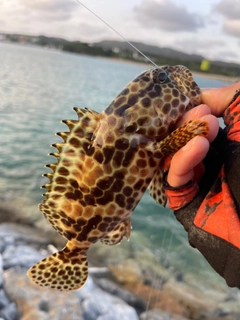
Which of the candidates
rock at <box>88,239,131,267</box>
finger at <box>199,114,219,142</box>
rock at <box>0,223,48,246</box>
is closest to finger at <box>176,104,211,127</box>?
finger at <box>199,114,219,142</box>

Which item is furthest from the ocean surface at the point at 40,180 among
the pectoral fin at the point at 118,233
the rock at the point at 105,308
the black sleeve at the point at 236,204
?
the rock at the point at 105,308

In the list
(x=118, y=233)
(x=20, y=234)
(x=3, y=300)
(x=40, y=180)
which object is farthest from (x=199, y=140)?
(x=40, y=180)

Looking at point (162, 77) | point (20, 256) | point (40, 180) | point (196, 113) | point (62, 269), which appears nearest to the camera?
point (196, 113)

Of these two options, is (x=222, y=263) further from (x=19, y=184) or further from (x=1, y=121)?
(x=1, y=121)

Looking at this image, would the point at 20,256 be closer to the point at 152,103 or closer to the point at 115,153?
the point at 115,153

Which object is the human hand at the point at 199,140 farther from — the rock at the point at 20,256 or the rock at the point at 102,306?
the rock at the point at 20,256

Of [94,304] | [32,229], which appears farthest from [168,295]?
[32,229]

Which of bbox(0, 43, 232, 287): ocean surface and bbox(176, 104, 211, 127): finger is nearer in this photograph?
bbox(176, 104, 211, 127): finger

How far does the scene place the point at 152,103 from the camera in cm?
267

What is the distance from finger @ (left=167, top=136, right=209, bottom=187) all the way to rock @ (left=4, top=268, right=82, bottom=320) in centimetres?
452

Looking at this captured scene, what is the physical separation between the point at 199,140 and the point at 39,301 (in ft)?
16.7

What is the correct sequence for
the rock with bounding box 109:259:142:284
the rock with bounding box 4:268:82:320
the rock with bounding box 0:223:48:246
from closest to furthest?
1. the rock with bounding box 4:268:82:320
2. the rock with bounding box 109:259:142:284
3. the rock with bounding box 0:223:48:246

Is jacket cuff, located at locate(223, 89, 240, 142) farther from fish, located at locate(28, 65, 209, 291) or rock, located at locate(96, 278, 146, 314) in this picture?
rock, located at locate(96, 278, 146, 314)

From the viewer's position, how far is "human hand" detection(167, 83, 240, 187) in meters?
2.20
